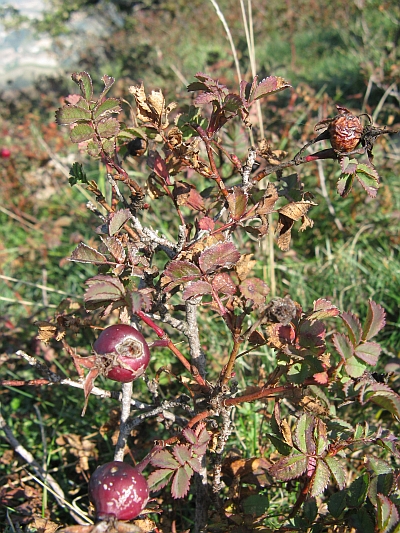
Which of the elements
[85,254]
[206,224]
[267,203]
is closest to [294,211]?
[267,203]

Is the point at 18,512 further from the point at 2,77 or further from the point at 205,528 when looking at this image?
the point at 2,77

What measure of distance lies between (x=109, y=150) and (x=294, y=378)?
560 mm

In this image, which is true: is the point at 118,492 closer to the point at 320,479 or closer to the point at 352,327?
the point at 320,479

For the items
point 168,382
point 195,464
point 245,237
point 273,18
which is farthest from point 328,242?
point 273,18

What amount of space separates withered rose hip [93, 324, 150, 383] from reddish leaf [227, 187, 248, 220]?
0.99 ft

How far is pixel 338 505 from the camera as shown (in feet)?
3.06

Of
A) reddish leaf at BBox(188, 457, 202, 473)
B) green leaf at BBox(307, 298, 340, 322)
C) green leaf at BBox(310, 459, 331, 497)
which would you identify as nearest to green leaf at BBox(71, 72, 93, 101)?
green leaf at BBox(307, 298, 340, 322)

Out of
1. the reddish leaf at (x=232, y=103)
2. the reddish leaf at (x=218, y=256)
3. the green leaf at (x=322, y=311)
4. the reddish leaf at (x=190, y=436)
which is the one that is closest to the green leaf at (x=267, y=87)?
the reddish leaf at (x=232, y=103)

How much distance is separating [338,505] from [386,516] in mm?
179

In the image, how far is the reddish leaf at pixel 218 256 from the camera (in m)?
0.84

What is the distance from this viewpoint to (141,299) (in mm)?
759

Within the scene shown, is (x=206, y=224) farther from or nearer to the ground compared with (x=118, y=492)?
farther from the ground

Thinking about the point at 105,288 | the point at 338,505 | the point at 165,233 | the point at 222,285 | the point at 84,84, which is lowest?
the point at 165,233

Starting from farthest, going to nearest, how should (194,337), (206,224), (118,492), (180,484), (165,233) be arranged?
(165,233), (194,337), (206,224), (180,484), (118,492)
